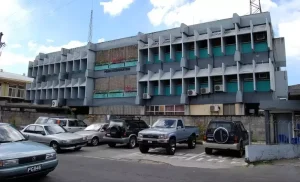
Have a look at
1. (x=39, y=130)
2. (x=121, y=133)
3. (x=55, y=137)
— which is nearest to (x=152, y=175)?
(x=55, y=137)

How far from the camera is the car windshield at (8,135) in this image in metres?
7.76

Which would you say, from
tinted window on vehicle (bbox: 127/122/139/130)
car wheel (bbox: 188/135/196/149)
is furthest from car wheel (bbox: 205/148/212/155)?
tinted window on vehicle (bbox: 127/122/139/130)

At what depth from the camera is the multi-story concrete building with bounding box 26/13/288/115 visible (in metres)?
25.0

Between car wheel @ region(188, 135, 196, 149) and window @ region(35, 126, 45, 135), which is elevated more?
window @ region(35, 126, 45, 135)

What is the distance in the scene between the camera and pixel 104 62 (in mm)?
35281

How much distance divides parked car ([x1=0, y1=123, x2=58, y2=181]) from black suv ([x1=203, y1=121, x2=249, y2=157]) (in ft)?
30.4

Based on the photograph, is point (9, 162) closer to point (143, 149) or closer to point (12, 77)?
point (143, 149)

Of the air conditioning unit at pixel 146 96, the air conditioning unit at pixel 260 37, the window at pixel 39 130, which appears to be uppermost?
the air conditioning unit at pixel 260 37

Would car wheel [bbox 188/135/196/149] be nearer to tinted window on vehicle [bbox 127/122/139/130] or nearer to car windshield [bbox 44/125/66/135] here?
tinted window on vehicle [bbox 127/122/139/130]

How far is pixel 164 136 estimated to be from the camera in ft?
47.1

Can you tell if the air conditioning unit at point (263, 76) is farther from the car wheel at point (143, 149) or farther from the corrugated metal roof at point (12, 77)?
the corrugated metal roof at point (12, 77)

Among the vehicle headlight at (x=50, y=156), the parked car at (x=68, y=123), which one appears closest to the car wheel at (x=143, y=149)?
the vehicle headlight at (x=50, y=156)

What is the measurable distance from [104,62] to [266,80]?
2026 cm

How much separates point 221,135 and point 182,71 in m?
14.8
